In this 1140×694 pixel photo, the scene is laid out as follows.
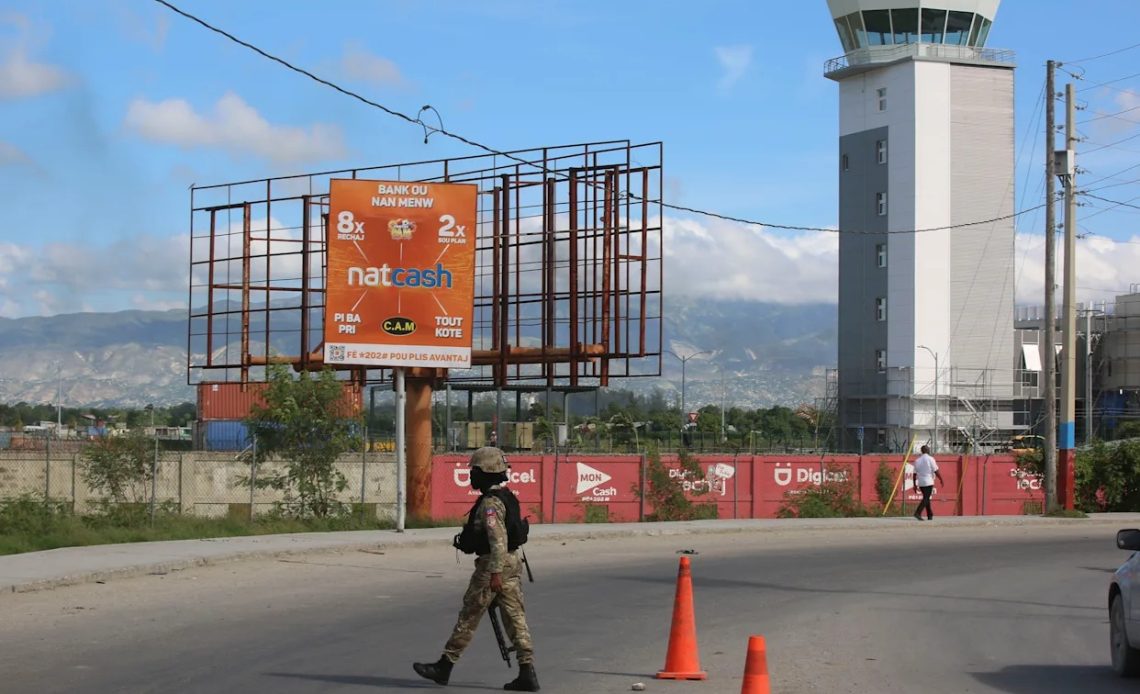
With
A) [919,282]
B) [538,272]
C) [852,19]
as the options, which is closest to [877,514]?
[538,272]

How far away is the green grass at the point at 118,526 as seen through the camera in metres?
22.4

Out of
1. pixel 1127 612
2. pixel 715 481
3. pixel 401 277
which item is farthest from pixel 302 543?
pixel 1127 612

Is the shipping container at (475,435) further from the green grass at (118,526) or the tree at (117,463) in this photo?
the tree at (117,463)

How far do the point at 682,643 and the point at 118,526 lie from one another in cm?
1682

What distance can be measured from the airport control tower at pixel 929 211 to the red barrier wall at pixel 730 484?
126ft

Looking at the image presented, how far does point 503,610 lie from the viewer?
10148 mm

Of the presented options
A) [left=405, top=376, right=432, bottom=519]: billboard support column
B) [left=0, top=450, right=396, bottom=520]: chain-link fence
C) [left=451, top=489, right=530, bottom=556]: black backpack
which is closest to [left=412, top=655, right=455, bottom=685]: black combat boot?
[left=451, top=489, right=530, bottom=556]: black backpack

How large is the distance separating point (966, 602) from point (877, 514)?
18.7m

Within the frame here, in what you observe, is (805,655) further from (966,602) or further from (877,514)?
(877,514)

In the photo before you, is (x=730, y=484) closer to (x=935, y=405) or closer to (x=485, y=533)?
(x=485, y=533)

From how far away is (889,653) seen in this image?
1259 cm

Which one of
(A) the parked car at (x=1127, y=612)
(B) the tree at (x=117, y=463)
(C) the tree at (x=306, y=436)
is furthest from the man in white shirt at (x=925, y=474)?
(A) the parked car at (x=1127, y=612)

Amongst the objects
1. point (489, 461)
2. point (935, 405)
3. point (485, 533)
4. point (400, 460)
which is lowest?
point (400, 460)

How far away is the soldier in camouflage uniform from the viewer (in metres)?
10.1
